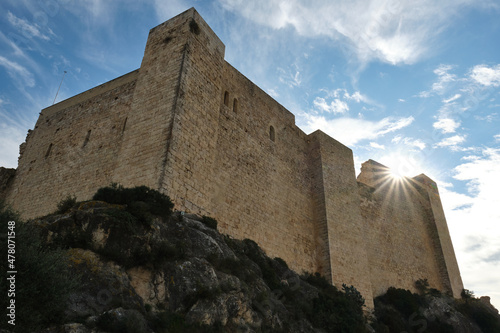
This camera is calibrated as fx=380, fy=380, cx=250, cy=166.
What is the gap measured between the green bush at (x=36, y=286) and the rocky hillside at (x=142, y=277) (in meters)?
0.01

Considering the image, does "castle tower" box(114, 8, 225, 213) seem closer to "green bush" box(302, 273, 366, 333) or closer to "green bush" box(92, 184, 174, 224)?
"green bush" box(92, 184, 174, 224)

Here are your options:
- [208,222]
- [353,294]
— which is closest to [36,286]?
[208,222]

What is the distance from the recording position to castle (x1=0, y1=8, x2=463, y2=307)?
11.6 meters

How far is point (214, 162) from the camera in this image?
13.4 metres


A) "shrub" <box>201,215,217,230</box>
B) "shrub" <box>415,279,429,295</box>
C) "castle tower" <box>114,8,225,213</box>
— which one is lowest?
"shrub" <box>201,215,217,230</box>

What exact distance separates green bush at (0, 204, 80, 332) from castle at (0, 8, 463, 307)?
4.25 metres

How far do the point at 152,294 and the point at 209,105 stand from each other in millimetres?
7373

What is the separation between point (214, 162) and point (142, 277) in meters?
6.24

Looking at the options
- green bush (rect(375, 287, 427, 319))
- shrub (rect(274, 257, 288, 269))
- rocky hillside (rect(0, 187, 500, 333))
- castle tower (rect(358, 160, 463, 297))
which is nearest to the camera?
rocky hillside (rect(0, 187, 500, 333))

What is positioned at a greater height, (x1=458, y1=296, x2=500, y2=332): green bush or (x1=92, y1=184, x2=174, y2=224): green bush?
(x1=92, y1=184, x2=174, y2=224): green bush

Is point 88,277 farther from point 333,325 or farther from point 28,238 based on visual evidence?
point 333,325

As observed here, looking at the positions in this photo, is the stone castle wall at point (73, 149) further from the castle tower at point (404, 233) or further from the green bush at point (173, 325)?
the castle tower at point (404, 233)

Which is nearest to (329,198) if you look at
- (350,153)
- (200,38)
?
(350,153)

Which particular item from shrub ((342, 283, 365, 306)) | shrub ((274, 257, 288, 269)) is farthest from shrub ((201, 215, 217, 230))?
shrub ((342, 283, 365, 306))
